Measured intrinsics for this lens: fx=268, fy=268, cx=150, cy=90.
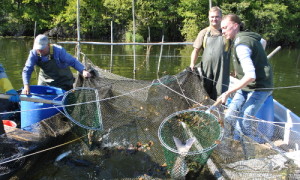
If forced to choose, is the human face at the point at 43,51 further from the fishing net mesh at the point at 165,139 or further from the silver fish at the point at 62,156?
the silver fish at the point at 62,156

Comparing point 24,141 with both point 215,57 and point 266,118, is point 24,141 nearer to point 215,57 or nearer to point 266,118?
point 215,57

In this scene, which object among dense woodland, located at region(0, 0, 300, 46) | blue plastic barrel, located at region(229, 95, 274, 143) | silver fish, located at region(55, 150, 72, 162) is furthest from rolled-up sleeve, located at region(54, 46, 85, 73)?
dense woodland, located at region(0, 0, 300, 46)

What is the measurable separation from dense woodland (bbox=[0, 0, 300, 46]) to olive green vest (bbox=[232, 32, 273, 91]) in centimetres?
2493

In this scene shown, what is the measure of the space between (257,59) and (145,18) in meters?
28.0

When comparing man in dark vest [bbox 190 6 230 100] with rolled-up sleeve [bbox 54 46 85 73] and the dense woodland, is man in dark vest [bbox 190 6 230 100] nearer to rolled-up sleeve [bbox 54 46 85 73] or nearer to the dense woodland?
rolled-up sleeve [bbox 54 46 85 73]

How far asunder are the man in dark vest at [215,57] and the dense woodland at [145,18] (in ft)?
78.1

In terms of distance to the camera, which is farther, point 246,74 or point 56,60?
point 56,60

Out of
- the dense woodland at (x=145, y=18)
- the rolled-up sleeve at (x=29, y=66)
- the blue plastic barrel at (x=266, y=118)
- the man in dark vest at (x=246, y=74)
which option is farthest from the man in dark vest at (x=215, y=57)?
the dense woodland at (x=145, y=18)

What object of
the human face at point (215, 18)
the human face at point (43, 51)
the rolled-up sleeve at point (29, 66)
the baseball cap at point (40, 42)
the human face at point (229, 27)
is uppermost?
the human face at point (215, 18)

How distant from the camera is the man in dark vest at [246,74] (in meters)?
2.77

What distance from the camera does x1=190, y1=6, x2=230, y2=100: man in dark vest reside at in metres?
4.02

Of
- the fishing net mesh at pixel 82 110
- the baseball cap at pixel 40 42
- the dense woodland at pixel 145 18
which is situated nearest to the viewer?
the fishing net mesh at pixel 82 110

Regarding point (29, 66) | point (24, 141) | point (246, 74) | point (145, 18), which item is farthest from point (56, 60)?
point (145, 18)

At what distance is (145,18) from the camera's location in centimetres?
2991
